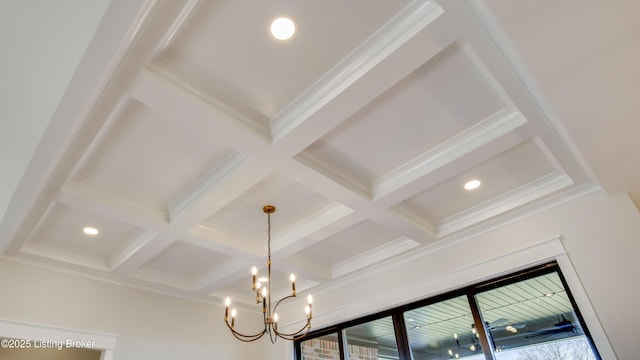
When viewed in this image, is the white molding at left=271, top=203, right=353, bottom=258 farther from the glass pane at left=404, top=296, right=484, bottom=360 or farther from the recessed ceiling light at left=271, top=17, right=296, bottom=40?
the recessed ceiling light at left=271, top=17, right=296, bottom=40

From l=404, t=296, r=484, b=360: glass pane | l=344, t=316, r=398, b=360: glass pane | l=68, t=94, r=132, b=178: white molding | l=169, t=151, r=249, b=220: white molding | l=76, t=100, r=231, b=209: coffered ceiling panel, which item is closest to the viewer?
l=68, t=94, r=132, b=178: white molding

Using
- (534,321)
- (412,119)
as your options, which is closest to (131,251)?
(412,119)

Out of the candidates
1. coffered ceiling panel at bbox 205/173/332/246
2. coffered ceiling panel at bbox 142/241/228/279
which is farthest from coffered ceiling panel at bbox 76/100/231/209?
coffered ceiling panel at bbox 142/241/228/279

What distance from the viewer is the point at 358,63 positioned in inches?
80.3

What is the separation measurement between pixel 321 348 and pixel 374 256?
1.54 m

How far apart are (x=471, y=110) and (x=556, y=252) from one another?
1.64 meters

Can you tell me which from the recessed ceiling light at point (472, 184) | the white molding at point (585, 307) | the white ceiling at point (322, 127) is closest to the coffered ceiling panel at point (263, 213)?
the white ceiling at point (322, 127)

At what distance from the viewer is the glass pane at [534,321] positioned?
121 inches

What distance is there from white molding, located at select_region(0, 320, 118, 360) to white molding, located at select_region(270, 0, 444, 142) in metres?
3.06

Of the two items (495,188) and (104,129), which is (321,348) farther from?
(104,129)

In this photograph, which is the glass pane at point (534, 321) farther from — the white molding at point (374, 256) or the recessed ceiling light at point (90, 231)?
the recessed ceiling light at point (90, 231)

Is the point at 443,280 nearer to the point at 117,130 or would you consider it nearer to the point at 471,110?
the point at 471,110

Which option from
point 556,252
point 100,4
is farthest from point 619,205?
point 100,4

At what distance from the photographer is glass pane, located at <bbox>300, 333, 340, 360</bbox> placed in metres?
4.65
